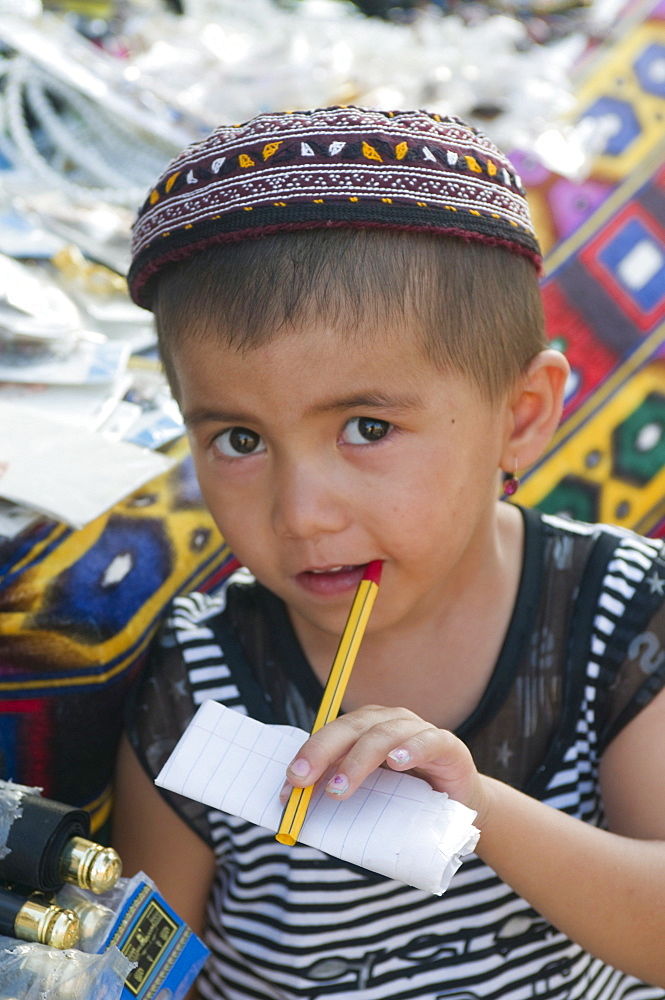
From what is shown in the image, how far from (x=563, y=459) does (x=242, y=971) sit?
0.78 m

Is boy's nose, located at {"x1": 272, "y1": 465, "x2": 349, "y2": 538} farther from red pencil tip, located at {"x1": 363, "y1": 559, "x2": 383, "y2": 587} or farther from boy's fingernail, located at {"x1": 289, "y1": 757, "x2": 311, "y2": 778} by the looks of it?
boy's fingernail, located at {"x1": 289, "y1": 757, "x2": 311, "y2": 778}

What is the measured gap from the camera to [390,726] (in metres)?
0.63

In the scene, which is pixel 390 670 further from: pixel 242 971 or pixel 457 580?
pixel 242 971

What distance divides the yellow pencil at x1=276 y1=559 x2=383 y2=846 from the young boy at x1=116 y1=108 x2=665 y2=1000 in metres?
0.02

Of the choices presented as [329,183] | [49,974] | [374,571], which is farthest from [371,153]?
[49,974]

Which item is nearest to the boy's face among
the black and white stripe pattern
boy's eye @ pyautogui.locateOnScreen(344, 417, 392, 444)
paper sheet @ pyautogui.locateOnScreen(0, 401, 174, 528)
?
boy's eye @ pyautogui.locateOnScreen(344, 417, 392, 444)

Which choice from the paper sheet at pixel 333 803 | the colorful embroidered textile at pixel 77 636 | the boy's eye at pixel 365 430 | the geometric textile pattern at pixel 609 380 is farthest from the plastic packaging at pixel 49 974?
the geometric textile pattern at pixel 609 380

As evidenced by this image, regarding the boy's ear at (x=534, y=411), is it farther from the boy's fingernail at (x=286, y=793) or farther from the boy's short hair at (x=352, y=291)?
the boy's fingernail at (x=286, y=793)

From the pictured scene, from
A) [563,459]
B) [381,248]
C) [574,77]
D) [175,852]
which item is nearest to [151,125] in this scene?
[574,77]

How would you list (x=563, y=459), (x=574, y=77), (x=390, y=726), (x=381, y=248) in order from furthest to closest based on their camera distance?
(x=574, y=77) → (x=563, y=459) → (x=381, y=248) → (x=390, y=726)

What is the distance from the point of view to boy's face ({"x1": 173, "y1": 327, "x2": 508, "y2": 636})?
28.7 inches

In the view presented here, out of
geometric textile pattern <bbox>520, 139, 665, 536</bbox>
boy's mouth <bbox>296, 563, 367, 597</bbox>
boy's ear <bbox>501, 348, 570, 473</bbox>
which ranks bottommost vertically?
boy's mouth <bbox>296, 563, 367, 597</bbox>

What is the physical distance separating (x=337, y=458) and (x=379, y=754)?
24 centimetres

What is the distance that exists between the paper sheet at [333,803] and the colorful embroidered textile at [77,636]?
228 millimetres
